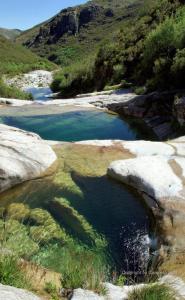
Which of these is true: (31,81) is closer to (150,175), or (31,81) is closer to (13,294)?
(150,175)

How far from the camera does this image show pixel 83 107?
34.1 m

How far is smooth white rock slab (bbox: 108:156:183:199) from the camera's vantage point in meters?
12.5

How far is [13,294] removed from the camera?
617 cm

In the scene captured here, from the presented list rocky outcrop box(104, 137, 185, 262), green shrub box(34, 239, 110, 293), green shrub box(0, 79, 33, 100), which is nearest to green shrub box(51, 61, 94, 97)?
green shrub box(0, 79, 33, 100)

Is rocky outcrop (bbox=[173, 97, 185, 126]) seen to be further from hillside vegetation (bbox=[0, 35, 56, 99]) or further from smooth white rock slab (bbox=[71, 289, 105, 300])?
hillside vegetation (bbox=[0, 35, 56, 99])

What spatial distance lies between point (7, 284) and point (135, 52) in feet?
165

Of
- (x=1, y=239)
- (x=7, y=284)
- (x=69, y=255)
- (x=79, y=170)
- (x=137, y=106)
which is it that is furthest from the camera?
(x=137, y=106)

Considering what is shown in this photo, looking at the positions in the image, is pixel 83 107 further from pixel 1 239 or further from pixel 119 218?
pixel 1 239

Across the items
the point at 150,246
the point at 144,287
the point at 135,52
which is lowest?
the point at 150,246

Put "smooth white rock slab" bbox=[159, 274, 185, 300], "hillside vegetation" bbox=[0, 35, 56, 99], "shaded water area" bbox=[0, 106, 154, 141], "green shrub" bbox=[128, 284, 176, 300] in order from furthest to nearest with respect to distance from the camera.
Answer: "hillside vegetation" bbox=[0, 35, 56, 99], "shaded water area" bbox=[0, 106, 154, 141], "smooth white rock slab" bbox=[159, 274, 185, 300], "green shrub" bbox=[128, 284, 176, 300]

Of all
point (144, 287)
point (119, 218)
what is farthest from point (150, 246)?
point (144, 287)

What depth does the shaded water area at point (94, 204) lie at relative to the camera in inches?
425

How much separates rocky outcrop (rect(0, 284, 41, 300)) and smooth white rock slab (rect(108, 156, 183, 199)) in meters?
6.74

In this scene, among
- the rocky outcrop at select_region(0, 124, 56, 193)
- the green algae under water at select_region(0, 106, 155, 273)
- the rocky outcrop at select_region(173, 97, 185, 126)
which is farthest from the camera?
the rocky outcrop at select_region(173, 97, 185, 126)
